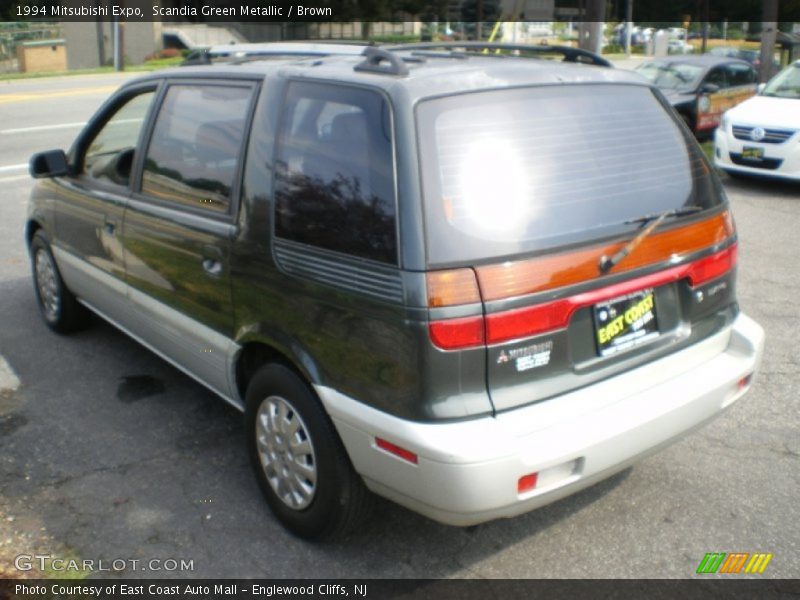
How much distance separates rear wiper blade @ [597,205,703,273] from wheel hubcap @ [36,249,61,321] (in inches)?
149

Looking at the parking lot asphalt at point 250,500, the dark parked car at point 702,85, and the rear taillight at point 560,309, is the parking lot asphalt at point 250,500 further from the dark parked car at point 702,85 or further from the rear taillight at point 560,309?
the dark parked car at point 702,85

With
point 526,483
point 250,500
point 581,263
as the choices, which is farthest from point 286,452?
point 581,263

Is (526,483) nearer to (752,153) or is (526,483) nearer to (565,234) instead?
(565,234)

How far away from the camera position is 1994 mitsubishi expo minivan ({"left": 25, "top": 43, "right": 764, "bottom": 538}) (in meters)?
2.77

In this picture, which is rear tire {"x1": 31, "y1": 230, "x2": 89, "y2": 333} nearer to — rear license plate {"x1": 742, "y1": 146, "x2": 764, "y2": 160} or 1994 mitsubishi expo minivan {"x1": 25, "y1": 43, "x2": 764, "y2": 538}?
1994 mitsubishi expo minivan {"x1": 25, "y1": 43, "x2": 764, "y2": 538}

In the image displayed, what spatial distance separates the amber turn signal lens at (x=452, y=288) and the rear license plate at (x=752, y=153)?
28.0 ft

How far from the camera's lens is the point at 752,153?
10.2m

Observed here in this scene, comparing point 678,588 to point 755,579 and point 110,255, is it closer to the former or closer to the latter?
point 755,579

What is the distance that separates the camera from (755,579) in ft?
10.3

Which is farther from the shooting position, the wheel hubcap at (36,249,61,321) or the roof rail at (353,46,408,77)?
the wheel hubcap at (36,249,61,321)

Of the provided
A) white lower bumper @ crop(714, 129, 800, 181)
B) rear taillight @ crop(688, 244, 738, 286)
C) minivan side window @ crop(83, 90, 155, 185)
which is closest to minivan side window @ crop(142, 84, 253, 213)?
minivan side window @ crop(83, 90, 155, 185)

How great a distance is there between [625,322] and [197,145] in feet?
6.69

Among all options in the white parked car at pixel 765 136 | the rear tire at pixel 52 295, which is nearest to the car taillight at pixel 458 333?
the rear tire at pixel 52 295

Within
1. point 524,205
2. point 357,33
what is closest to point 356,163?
point 524,205
